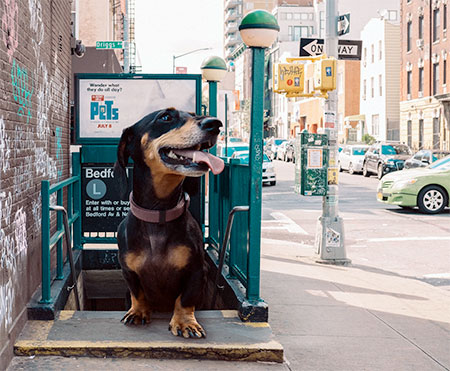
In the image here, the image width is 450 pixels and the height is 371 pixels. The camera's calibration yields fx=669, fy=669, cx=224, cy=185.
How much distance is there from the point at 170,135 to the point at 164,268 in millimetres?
1099

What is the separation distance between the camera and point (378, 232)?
45.9 feet

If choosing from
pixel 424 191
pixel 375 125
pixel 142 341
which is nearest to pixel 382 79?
pixel 375 125

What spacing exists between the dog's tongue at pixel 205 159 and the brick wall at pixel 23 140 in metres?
1.23

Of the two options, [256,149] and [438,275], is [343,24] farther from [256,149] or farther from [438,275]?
[256,149]

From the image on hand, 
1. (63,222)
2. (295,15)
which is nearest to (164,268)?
(63,222)

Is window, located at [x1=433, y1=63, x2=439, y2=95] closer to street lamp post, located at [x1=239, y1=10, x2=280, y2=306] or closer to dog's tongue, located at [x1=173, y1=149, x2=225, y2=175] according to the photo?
street lamp post, located at [x1=239, y1=10, x2=280, y2=306]

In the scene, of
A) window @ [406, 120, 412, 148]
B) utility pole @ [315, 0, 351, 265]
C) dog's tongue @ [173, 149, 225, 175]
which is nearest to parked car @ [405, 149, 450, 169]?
utility pole @ [315, 0, 351, 265]

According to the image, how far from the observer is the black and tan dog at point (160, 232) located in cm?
489

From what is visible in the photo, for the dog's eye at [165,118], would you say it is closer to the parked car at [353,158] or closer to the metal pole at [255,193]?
the metal pole at [255,193]

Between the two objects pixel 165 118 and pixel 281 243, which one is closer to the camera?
pixel 165 118

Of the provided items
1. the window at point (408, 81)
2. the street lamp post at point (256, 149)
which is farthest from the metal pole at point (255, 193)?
the window at point (408, 81)

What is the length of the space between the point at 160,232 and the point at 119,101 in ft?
11.1

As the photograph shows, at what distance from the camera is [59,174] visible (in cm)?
779

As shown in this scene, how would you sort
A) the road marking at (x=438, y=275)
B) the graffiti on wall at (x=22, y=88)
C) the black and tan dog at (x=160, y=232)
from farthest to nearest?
the road marking at (x=438, y=275)
the graffiti on wall at (x=22, y=88)
the black and tan dog at (x=160, y=232)
